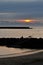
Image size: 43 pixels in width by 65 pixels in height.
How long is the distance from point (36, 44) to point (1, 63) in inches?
1214

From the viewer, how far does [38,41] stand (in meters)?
52.4

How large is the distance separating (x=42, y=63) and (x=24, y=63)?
5.00 feet

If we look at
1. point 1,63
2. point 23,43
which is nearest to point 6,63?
Answer: point 1,63

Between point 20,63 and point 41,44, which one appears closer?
point 20,63

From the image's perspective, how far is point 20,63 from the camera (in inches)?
810

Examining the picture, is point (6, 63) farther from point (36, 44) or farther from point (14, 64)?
point (36, 44)

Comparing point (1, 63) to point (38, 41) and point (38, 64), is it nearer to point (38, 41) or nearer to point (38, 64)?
point (38, 64)

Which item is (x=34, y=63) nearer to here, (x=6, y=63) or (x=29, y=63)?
(x=29, y=63)

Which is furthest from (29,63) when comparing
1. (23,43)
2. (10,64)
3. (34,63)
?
(23,43)

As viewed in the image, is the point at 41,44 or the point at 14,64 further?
the point at 41,44

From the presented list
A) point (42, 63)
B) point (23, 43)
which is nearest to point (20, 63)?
point (42, 63)

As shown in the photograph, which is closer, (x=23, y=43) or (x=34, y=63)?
(x=34, y=63)

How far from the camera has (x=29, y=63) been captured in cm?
2100

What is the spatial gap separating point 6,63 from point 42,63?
3.04 meters
